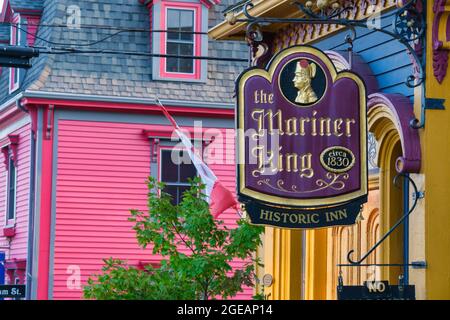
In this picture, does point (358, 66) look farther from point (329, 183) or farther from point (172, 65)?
point (172, 65)

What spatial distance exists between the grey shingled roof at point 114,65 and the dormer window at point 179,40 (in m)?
0.19

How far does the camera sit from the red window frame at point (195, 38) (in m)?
26.8

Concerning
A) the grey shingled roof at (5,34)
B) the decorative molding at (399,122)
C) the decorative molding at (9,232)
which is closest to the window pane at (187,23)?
the grey shingled roof at (5,34)

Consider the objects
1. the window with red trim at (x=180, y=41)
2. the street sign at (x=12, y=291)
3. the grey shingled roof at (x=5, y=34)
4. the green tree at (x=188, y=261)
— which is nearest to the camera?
the green tree at (x=188, y=261)

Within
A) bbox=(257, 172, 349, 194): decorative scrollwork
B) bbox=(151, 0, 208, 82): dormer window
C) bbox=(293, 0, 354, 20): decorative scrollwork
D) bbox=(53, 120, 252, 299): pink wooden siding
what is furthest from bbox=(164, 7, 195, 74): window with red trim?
bbox=(257, 172, 349, 194): decorative scrollwork

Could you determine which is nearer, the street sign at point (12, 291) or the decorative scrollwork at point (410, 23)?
the decorative scrollwork at point (410, 23)

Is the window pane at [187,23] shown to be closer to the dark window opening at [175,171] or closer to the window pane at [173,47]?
the window pane at [173,47]

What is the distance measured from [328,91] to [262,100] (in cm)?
70

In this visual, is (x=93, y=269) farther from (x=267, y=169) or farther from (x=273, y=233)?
(x=267, y=169)

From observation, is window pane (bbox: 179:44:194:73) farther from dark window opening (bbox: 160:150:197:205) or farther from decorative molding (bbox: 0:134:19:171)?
decorative molding (bbox: 0:134:19:171)

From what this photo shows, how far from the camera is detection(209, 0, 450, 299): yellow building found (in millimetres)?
12242

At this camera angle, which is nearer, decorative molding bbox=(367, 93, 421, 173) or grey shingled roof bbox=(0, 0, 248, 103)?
decorative molding bbox=(367, 93, 421, 173)

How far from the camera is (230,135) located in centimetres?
2717

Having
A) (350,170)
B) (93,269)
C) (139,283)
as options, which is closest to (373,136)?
(350,170)
